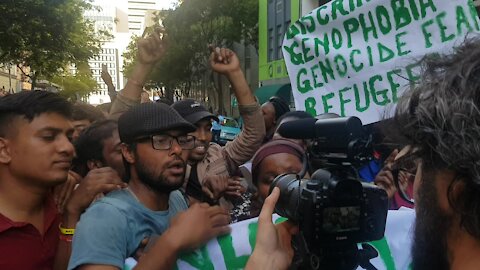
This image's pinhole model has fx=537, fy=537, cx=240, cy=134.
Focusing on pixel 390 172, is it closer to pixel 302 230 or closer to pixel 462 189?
pixel 302 230

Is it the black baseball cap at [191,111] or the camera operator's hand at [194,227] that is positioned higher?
the black baseball cap at [191,111]

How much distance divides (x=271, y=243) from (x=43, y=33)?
1845 centimetres

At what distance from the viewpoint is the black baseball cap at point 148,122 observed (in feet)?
6.65

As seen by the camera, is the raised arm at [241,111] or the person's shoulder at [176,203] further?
the raised arm at [241,111]

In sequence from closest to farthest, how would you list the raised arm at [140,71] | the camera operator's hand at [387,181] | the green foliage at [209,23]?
the camera operator's hand at [387,181]
the raised arm at [140,71]
the green foliage at [209,23]

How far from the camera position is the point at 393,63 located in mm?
2807

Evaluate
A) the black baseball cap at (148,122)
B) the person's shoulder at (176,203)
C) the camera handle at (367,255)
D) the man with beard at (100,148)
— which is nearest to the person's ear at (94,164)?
the man with beard at (100,148)

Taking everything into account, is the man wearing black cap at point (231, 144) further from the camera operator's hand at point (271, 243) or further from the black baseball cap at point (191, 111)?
the camera operator's hand at point (271, 243)

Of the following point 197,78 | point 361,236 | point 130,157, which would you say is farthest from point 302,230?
point 197,78

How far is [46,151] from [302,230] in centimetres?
116

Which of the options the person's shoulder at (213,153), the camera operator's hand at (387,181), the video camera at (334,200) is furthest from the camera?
the person's shoulder at (213,153)

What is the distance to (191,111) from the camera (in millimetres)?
3562

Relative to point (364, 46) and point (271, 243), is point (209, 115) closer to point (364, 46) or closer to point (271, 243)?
point (364, 46)

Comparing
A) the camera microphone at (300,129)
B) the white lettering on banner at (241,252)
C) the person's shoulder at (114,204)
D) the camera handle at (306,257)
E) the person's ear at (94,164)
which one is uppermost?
the camera microphone at (300,129)
